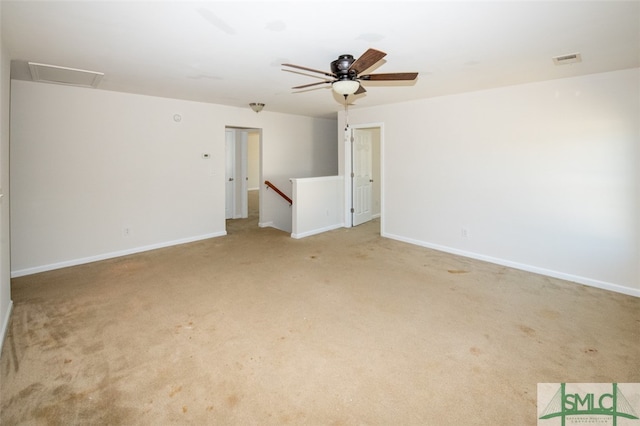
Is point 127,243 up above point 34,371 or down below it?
above

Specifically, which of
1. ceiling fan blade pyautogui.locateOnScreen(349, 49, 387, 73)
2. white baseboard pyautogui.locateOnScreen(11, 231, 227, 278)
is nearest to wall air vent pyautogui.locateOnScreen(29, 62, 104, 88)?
white baseboard pyautogui.locateOnScreen(11, 231, 227, 278)

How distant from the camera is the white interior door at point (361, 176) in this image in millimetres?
6387

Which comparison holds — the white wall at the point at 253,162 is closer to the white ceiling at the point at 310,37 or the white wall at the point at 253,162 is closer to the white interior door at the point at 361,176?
the white interior door at the point at 361,176

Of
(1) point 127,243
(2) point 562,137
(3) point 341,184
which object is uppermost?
(2) point 562,137

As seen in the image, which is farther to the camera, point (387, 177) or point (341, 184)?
point (341, 184)

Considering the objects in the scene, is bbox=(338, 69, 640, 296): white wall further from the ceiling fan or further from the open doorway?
the open doorway

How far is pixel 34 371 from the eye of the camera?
83.3 inches

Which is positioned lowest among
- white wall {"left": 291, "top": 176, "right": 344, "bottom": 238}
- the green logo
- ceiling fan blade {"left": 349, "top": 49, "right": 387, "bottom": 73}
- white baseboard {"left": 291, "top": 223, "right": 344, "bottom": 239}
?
the green logo

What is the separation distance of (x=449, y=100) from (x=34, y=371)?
518 cm

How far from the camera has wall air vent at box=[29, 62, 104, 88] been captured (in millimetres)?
3307

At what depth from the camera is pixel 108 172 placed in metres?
4.47

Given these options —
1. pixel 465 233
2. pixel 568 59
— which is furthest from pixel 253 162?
pixel 568 59

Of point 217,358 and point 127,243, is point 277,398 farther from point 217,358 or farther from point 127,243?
point 127,243

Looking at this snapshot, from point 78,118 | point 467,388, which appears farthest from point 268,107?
point 467,388
